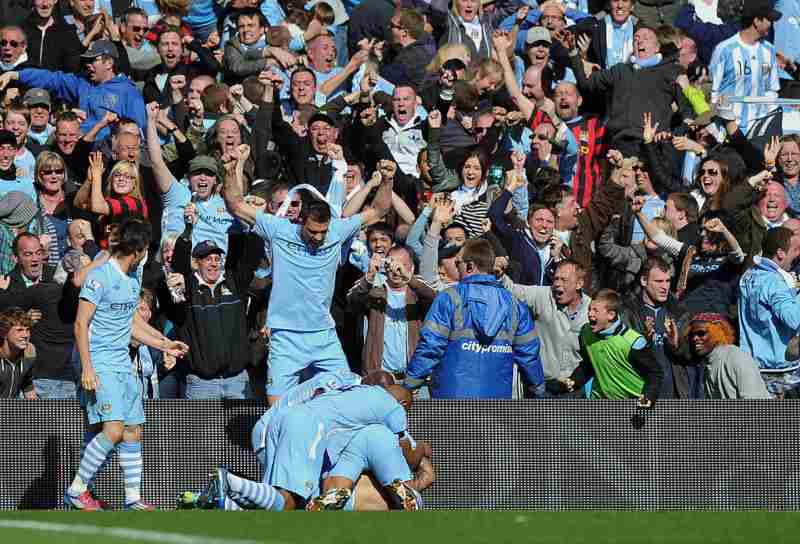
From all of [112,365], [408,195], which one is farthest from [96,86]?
[112,365]

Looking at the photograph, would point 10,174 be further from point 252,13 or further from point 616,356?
point 616,356

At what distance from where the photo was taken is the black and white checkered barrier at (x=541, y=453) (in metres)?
12.8

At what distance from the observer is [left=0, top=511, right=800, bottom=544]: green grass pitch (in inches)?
358

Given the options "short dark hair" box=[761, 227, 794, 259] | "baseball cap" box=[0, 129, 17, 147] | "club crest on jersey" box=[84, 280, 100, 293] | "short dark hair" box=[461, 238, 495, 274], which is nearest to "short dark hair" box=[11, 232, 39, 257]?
"baseball cap" box=[0, 129, 17, 147]

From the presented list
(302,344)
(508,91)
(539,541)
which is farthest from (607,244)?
(539,541)

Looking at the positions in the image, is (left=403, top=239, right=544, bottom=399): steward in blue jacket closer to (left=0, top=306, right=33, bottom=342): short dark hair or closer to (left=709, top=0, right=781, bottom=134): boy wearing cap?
(left=0, top=306, right=33, bottom=342): short dark hair

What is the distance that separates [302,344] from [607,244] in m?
3.55

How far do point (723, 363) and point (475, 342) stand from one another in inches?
80.9

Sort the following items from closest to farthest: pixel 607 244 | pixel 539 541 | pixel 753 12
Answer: pixel 539 541 → pixel 607 244 → pixel 753 12

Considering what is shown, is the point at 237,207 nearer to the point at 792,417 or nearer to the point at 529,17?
the point at 792,417

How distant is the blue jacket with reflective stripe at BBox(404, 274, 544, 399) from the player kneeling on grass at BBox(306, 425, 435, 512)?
131cm

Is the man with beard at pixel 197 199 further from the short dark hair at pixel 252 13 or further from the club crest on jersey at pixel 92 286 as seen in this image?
the club crest on jersey at pixel 92 286

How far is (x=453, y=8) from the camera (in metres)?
18.1

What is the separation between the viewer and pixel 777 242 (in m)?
14.4
